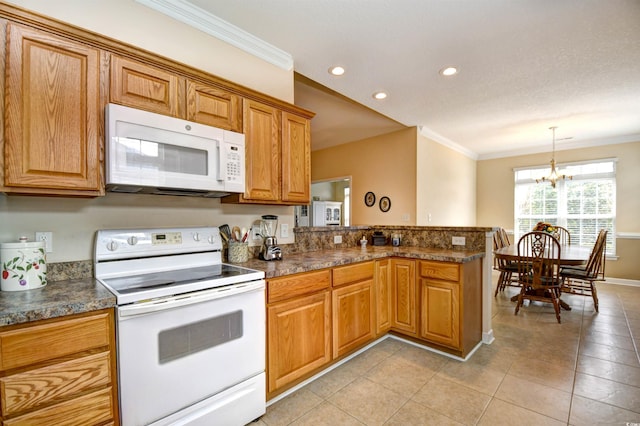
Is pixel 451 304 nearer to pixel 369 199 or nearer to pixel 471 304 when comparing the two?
pixel 471 304

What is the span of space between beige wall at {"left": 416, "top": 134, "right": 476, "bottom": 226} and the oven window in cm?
344

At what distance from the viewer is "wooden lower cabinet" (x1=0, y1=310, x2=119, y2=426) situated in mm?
1006

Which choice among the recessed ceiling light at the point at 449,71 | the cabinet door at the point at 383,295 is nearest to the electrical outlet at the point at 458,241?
the cabinet door at the point at 383,295

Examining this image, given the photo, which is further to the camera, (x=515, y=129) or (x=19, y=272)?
(x=515, y=129)

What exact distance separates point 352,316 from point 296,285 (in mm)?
709

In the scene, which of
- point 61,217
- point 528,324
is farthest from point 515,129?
point 61,217

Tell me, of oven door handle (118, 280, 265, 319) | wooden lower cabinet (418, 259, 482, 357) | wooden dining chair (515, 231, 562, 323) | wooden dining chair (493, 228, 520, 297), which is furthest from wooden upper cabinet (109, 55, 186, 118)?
wooden dining chair (493, 228, 520, 297)

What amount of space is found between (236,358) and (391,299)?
1.65 m

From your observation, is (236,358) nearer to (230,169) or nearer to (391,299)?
(230,169)

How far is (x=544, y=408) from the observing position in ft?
5.84

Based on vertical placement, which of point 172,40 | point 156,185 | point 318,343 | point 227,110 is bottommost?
point 318,343

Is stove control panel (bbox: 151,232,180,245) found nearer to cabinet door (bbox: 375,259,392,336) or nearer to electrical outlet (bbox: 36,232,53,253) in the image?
electrical outlet (bbox: 36,232,53,253)

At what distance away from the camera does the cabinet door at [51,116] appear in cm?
125

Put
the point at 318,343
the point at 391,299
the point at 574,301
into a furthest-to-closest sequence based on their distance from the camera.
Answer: the point at 574,301, the point at 391,299, the point at 318,343
